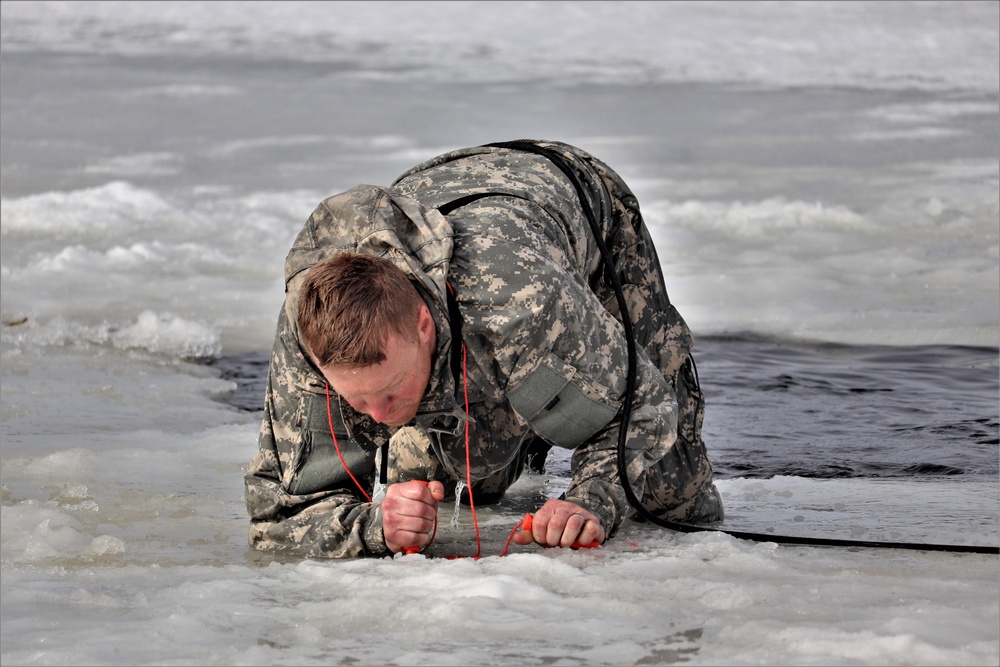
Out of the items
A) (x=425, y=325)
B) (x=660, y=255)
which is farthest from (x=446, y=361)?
(x=660, y=255)

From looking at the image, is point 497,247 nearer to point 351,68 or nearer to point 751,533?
point 751,533

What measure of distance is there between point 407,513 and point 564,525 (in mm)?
348

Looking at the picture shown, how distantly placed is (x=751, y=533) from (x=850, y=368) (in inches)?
112

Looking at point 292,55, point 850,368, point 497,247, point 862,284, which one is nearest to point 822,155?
point 862,284

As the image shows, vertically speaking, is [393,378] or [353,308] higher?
[353,308]

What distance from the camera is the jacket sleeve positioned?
9.17 ft

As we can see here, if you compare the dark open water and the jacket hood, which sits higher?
the jacket hood

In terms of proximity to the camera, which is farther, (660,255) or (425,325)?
(660,255)

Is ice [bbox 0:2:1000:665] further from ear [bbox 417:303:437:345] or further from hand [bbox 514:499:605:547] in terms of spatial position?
ear [bbox 417:303:437:345]

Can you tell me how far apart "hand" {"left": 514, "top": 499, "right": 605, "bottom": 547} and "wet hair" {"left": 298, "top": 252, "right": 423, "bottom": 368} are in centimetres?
58

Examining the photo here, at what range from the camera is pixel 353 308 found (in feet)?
8.12

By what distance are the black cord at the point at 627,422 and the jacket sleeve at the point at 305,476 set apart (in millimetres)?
563

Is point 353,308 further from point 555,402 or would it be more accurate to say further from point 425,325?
point 555,402

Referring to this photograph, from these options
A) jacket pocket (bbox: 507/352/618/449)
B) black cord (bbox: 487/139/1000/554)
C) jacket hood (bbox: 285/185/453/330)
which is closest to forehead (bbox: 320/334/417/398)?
jacket hood (bbox: 285/185/453/330)
